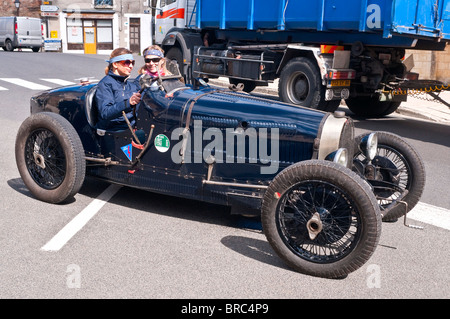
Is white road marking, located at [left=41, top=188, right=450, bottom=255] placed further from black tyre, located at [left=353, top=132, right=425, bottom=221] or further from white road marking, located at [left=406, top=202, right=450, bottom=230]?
black tyre, located at [left=353, top=132, right=425, bottom=221]

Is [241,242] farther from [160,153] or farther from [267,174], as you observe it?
[160,153]

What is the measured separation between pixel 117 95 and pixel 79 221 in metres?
1.26

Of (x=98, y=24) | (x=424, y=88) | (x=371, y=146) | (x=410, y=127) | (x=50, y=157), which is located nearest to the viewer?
(x=371, y=146)

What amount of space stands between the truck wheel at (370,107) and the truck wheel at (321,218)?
8.47m

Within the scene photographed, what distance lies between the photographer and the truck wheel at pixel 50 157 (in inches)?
195

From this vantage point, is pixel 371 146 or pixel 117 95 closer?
pixel 371 146

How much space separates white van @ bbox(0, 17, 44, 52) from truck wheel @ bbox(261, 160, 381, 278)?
33.8 meters

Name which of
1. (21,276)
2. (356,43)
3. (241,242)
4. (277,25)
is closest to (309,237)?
(241,242)

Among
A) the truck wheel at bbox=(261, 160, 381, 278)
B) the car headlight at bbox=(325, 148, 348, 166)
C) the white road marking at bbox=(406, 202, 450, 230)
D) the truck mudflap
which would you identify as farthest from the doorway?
the truck wheel at bbox=(261, 160, 381, 278)

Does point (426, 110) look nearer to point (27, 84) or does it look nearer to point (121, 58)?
point (121, 58)

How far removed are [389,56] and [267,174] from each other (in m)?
7.21

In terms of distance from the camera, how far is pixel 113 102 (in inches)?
201

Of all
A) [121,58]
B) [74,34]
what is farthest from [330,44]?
[74,34]

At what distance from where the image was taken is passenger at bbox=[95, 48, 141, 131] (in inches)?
195
